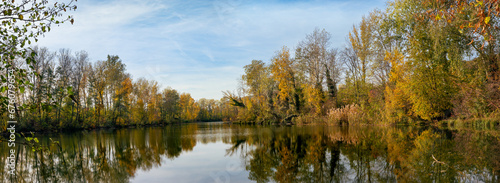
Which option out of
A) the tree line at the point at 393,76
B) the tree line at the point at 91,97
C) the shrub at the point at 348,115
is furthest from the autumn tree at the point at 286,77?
the tree line at the point at 91,97

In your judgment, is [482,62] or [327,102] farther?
[327,102]

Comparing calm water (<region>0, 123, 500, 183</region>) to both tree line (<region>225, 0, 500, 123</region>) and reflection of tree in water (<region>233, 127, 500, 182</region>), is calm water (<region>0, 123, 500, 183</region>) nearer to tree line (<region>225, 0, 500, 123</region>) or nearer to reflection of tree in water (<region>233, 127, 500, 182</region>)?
reflection of tree in water (<region>233, 127, 500, 182</region>)

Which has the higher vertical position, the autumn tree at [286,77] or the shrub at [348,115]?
the autumn tree at [286,77]

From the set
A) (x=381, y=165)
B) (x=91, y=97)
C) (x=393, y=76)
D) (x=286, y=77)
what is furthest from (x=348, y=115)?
(x=91, y=97)

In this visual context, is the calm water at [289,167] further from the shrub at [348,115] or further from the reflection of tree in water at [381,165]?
the shrub at [348,115]

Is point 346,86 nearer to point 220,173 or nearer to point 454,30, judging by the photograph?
point 454,30

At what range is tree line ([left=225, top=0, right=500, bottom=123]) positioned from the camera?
18078 mm

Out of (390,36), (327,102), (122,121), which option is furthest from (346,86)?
(122,121)

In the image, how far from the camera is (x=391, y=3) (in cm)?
2541

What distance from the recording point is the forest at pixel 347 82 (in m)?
18.0

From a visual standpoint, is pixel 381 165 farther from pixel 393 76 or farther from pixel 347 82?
pixel 347 82

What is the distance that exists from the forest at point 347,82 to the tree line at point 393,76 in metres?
0.08

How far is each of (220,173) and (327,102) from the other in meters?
22.8

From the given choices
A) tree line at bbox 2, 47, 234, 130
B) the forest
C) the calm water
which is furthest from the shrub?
tree line at bbox 2, 47, 234, 130
